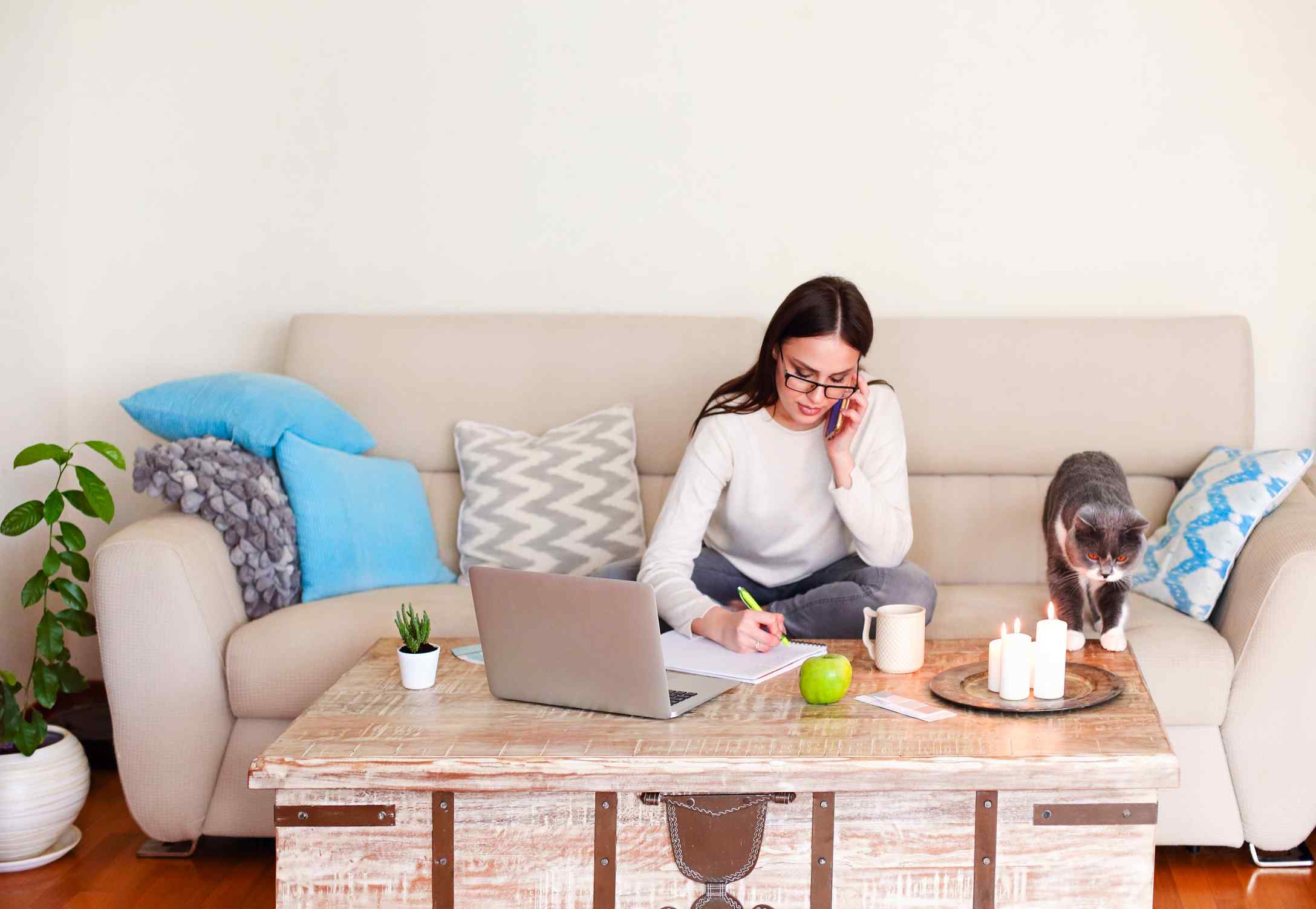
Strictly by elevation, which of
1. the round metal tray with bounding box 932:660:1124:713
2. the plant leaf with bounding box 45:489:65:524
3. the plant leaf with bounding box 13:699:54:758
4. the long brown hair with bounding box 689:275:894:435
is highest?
the long brown hair with bounding box 689:275:894:435

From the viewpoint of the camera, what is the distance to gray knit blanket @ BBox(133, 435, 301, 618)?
7.89 ft

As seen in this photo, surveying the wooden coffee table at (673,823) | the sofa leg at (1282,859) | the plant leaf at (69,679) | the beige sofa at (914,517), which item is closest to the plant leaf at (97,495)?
the beige sofa at (914,517)

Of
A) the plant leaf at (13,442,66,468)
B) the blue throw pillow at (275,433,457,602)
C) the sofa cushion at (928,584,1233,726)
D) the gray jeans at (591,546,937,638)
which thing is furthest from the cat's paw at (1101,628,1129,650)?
the plant leaf at (13,442,66,468)

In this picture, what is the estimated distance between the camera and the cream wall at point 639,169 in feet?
10.0

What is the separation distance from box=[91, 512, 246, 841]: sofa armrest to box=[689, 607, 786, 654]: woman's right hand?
3.07ft

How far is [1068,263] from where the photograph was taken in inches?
122

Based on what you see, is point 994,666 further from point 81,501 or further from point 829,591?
point 81,501

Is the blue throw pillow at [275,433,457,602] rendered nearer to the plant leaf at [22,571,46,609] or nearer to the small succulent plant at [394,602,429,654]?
the plant leaf at [22,571,46,609]

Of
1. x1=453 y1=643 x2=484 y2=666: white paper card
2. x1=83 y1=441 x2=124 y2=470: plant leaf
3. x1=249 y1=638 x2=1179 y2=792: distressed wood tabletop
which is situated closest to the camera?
x1=249 y1=638 x2=1179 y2=792: distressed wood tabletop

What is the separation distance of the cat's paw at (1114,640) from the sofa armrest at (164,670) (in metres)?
1.53

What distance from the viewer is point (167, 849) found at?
2.34m

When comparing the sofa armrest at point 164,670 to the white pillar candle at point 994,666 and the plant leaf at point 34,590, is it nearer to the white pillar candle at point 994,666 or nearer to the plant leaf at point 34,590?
the plant leaf at point 34,590

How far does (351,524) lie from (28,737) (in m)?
0.69

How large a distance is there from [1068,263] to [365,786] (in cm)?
226
